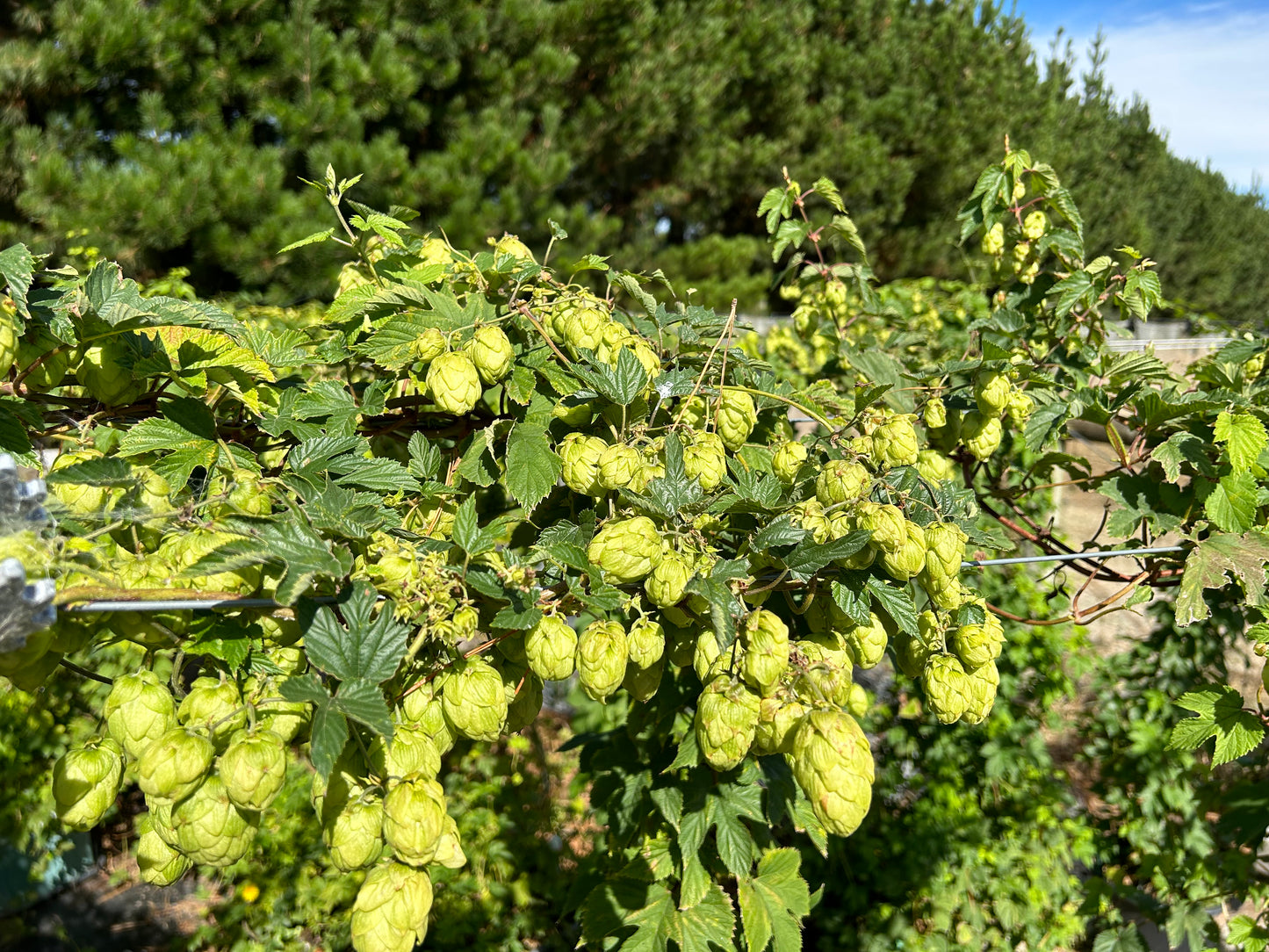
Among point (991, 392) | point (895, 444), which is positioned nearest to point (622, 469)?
point (895, 444)

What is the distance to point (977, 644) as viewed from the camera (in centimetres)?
121

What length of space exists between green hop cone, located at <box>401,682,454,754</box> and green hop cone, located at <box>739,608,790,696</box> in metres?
0.39

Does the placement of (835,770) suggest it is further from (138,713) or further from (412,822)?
(138,713)

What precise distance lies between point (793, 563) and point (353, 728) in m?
0.59

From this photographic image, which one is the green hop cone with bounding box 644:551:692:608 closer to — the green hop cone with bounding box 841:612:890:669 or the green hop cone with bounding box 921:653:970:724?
the green hop cone with bounding box 841:612:890:669

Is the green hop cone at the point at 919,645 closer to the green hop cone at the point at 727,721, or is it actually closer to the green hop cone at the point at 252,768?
the green hop cone at the point at 727,721

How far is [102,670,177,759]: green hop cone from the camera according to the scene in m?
0.96

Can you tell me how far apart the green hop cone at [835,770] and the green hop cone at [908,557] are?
8.5 inches

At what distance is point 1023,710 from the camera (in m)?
3.31

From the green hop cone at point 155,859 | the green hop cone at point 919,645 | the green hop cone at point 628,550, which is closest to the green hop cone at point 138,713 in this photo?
the green hop cone at point 155,859

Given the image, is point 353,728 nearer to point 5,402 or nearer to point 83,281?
point 5,402

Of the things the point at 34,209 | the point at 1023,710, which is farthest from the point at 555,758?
the point at 34,209

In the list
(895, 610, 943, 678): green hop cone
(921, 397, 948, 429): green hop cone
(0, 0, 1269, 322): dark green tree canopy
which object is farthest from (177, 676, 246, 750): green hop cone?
(0, 0, 1269, 322): dark green tree canopy

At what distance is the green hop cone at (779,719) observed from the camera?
102cm
